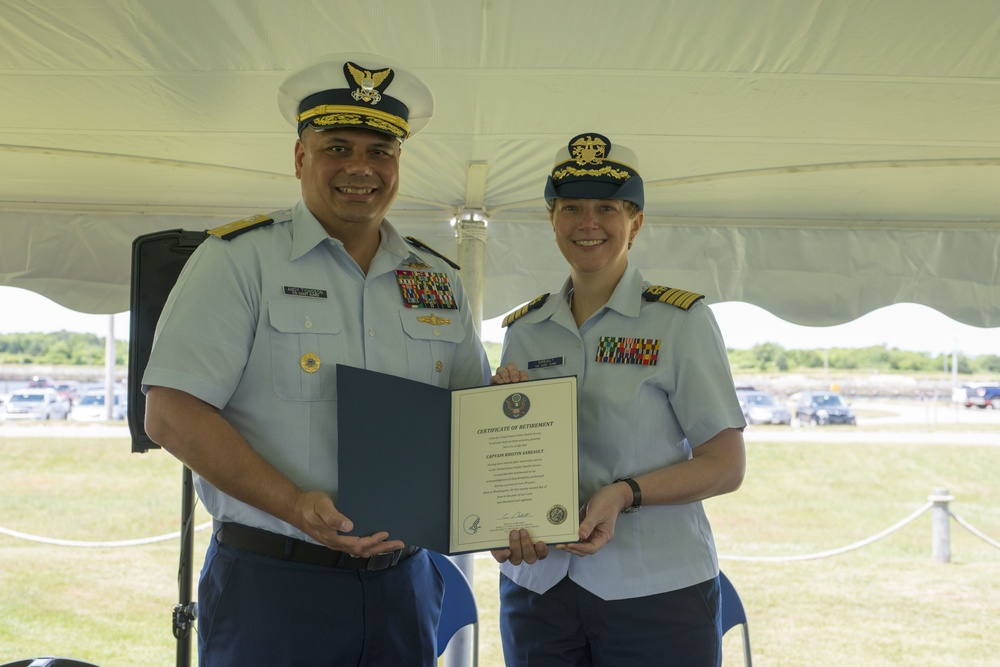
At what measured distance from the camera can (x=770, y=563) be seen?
396 inches

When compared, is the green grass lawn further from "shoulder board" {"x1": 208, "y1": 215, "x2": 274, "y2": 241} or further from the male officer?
"shoulder board" {"x1": 208, "y1": 215, "x2": 274, "y2": 241}

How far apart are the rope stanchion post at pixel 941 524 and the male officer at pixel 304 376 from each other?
21.5 ft

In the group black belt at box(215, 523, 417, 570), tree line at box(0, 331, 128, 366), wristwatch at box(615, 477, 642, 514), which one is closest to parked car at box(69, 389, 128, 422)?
tree line at box(0, 331, 128, 366)

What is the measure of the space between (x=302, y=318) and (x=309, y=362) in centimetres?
10

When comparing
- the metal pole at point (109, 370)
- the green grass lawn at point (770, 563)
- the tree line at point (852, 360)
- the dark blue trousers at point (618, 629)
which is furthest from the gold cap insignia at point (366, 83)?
the tree line at point (852, 360)

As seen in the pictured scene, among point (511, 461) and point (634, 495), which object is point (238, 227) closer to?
point (511, 461)

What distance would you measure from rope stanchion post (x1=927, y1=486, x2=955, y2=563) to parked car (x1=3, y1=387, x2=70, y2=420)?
11357mm

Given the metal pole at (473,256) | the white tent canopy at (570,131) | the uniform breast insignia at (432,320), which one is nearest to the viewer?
the uniform breast insignia at (432,320)

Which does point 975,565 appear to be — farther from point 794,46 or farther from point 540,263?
point 794,46

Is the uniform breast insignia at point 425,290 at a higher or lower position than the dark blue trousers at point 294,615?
higher

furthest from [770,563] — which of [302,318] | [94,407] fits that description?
[94,407]

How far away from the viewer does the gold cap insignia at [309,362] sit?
1801 millimetres

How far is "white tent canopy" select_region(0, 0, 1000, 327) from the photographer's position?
223 centimetres

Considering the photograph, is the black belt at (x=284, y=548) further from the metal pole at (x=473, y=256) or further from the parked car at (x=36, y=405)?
the parked car at (x=36, y=405)
